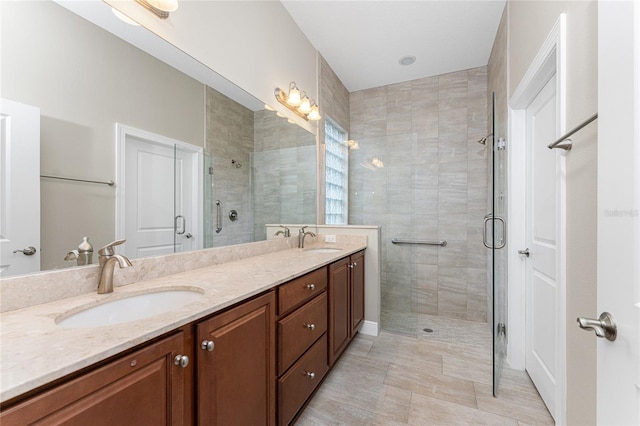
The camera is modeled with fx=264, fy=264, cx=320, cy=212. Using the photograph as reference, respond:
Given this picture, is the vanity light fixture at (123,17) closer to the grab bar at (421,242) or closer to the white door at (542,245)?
the white door at (542,245)

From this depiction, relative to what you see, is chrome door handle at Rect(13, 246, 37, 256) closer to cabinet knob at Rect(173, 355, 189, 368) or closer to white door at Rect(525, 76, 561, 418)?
cabinet knob at Rect(173, 355, 189, 368)

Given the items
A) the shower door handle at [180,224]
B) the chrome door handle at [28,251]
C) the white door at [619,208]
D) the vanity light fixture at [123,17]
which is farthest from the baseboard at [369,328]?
the vanity light fixture at [123,17]

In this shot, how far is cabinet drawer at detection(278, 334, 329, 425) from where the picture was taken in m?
1.29

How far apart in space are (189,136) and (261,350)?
1176mm

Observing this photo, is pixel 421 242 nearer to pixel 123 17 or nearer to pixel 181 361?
pixel 181 361

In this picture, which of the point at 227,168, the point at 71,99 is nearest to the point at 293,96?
the point at 227,168

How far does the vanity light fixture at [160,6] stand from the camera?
1.25 meters

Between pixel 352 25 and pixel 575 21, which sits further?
pixel 352 25

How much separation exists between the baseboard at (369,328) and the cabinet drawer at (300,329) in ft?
3.25

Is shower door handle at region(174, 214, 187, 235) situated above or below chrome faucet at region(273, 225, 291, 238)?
above

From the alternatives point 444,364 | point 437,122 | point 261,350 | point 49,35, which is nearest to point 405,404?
point 444,364

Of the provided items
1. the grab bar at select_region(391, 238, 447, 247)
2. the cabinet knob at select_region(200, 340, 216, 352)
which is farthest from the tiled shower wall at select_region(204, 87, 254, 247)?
the grab bar at select_region(391, 238, 447, 247)

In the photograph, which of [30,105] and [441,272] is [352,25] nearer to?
[30,105]

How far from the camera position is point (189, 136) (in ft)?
4.84
